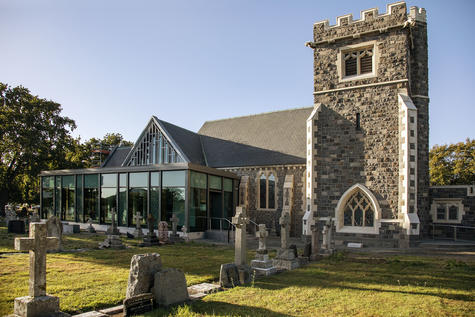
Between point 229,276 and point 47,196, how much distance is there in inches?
928

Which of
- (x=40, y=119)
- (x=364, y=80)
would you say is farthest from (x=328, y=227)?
(x=40, y=119)

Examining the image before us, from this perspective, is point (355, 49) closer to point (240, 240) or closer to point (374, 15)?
point (374, 15)

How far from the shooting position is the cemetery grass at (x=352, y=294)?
21.0 ft

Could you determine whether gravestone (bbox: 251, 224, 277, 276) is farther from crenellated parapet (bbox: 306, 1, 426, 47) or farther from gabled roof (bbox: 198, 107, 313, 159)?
gabled roof (bbox: 198, 107, 313, 159)

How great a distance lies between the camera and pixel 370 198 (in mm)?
17328

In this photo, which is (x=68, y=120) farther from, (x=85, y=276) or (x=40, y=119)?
(x=85, y=276)

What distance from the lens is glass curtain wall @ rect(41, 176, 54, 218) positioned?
2678 centimetres

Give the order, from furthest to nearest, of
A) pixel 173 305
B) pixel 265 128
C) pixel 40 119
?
pixel 40 119
pixel 265 128
pixel 173 305

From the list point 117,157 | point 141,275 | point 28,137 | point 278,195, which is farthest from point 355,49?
point 28,137

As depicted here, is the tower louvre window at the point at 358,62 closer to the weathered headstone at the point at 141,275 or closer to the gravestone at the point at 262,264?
the gravestone at the point at 262,264

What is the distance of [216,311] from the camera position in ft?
20.7

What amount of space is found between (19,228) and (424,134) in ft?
77.5

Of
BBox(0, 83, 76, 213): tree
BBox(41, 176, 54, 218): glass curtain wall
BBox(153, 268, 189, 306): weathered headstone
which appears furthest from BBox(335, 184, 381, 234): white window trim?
BBox(0, 83, 76, 213): tree

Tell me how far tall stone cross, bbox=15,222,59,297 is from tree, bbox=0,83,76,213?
28.6m
